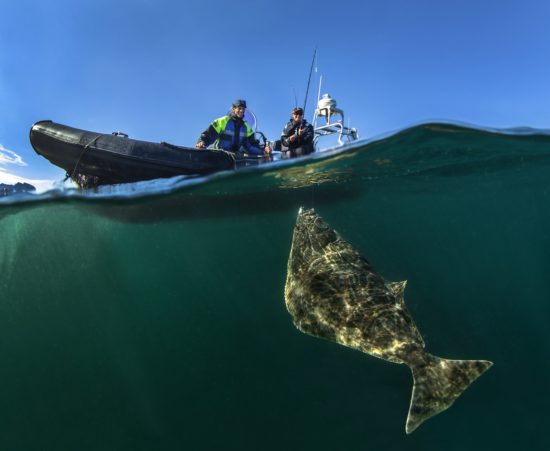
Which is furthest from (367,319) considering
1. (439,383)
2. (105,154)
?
(105,154)

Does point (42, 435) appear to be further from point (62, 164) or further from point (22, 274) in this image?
point (62, 164)

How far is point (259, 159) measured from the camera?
395 inches

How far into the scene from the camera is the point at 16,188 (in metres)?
10.6

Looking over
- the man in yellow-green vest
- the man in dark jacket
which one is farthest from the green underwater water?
the man in yellow-green vest

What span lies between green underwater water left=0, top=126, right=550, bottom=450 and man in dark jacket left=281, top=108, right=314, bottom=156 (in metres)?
0.58

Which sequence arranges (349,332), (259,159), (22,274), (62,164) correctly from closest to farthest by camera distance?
1. (349,332)
2. (62,164)
3. (259,159)
4. (22,274)

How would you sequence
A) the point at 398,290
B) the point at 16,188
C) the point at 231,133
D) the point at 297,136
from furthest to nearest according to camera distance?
the point at 16,188 < the point at 231,133 < the point at 297,136 < the point at 398,290

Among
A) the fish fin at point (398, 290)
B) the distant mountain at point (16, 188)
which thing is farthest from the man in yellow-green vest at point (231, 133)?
the fish fin at point (398, 290)

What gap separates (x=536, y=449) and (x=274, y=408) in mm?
7794

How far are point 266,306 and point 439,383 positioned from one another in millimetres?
14213

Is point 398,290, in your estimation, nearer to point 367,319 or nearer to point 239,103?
point 367,319

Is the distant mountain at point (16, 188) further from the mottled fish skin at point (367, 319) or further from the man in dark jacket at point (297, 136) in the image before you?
the mottled fish skin at point (367, 319)

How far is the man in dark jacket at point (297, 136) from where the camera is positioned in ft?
31.2

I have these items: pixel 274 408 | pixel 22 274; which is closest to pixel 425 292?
pixel 274 408
